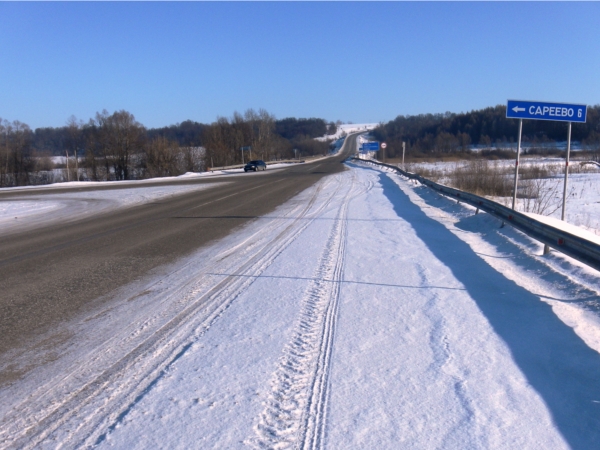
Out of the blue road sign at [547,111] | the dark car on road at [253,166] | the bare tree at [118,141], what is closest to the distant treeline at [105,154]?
the bare tree at [118,141]

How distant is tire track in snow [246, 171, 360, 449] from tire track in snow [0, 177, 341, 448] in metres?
1.08

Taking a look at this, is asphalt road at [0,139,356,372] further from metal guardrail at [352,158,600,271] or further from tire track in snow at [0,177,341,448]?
metal guardrail at [352,158,600,271]

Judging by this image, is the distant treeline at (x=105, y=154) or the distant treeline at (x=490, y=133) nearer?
the distant treeline at (x=105, y=154)

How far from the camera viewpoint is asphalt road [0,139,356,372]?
6430 mm

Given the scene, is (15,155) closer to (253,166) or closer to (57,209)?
(253,166)

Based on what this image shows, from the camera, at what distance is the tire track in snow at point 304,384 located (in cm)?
346

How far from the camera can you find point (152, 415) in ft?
12.4

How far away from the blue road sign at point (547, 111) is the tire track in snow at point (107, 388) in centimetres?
909

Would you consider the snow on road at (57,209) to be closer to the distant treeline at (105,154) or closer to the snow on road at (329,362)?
the snow on road at (329,362)

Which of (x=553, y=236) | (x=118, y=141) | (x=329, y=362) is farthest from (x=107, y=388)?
(x=118, y=141)

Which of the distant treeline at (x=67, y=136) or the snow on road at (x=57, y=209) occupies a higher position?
the distant treeline at (x=67, y=136)

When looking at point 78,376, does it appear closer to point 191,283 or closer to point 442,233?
point 191,283

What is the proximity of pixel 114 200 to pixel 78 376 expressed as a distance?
2131 centimetres

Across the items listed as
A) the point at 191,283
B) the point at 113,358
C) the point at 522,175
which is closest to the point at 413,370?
the point at 113,358
